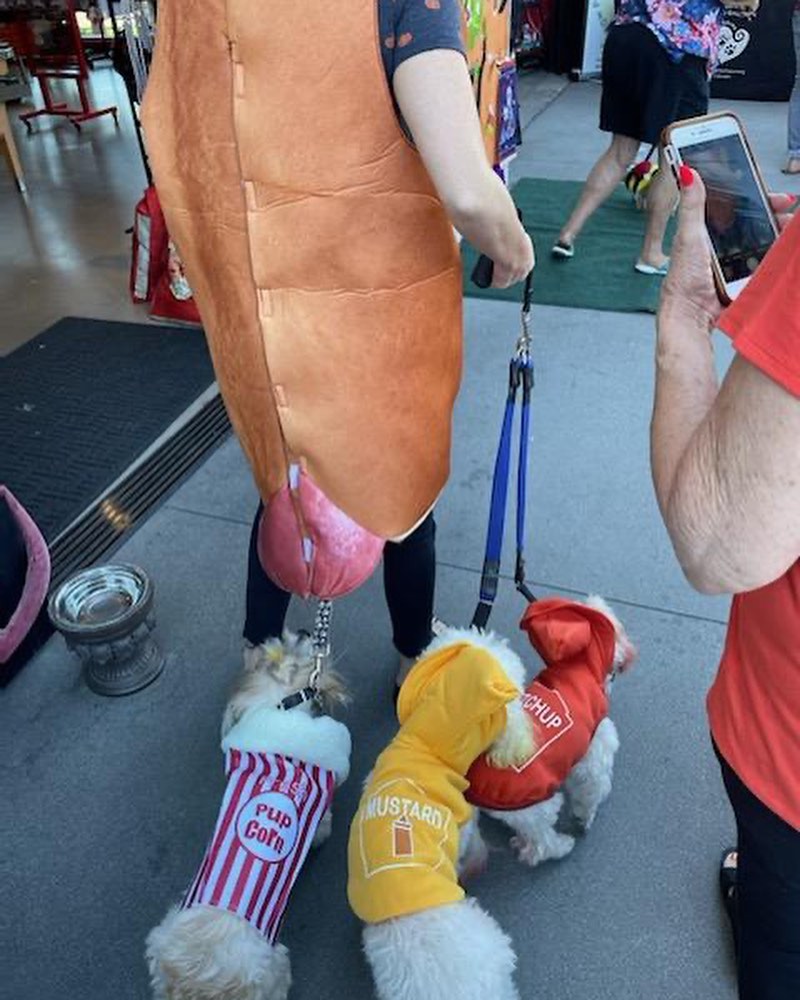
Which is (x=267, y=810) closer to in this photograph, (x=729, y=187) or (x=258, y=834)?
(x=258, y=834)

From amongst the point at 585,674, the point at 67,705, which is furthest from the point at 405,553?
the point at 67,705

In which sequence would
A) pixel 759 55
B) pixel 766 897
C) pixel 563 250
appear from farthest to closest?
pixel 759 55 < pixel 563 250 < pixel 766 897

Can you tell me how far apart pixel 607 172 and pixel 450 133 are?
3170 mm

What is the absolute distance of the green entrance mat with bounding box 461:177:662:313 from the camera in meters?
3.89

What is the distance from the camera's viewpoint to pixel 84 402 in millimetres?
3160

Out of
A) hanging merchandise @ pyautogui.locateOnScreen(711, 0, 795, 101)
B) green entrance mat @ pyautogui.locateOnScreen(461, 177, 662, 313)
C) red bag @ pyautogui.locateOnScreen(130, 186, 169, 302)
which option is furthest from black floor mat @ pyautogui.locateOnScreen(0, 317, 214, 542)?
hanging merchandise @ pyautogui.locateOnScreen(711, 0, 795, 101)

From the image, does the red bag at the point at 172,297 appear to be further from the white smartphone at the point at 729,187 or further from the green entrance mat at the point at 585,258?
the white smartphone at the point at 729,187

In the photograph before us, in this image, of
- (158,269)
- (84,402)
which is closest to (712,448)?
(84,402)

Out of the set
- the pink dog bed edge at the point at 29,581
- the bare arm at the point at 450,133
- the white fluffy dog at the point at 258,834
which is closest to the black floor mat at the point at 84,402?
the pink dog bed edge at the point at 29,581

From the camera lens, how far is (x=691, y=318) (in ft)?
2.98

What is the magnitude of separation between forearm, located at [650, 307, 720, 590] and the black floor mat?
212 centimetres

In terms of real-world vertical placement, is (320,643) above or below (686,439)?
below

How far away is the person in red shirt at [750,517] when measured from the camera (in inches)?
25.6

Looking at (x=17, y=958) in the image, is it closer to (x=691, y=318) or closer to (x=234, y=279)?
(x=234, y=279)
